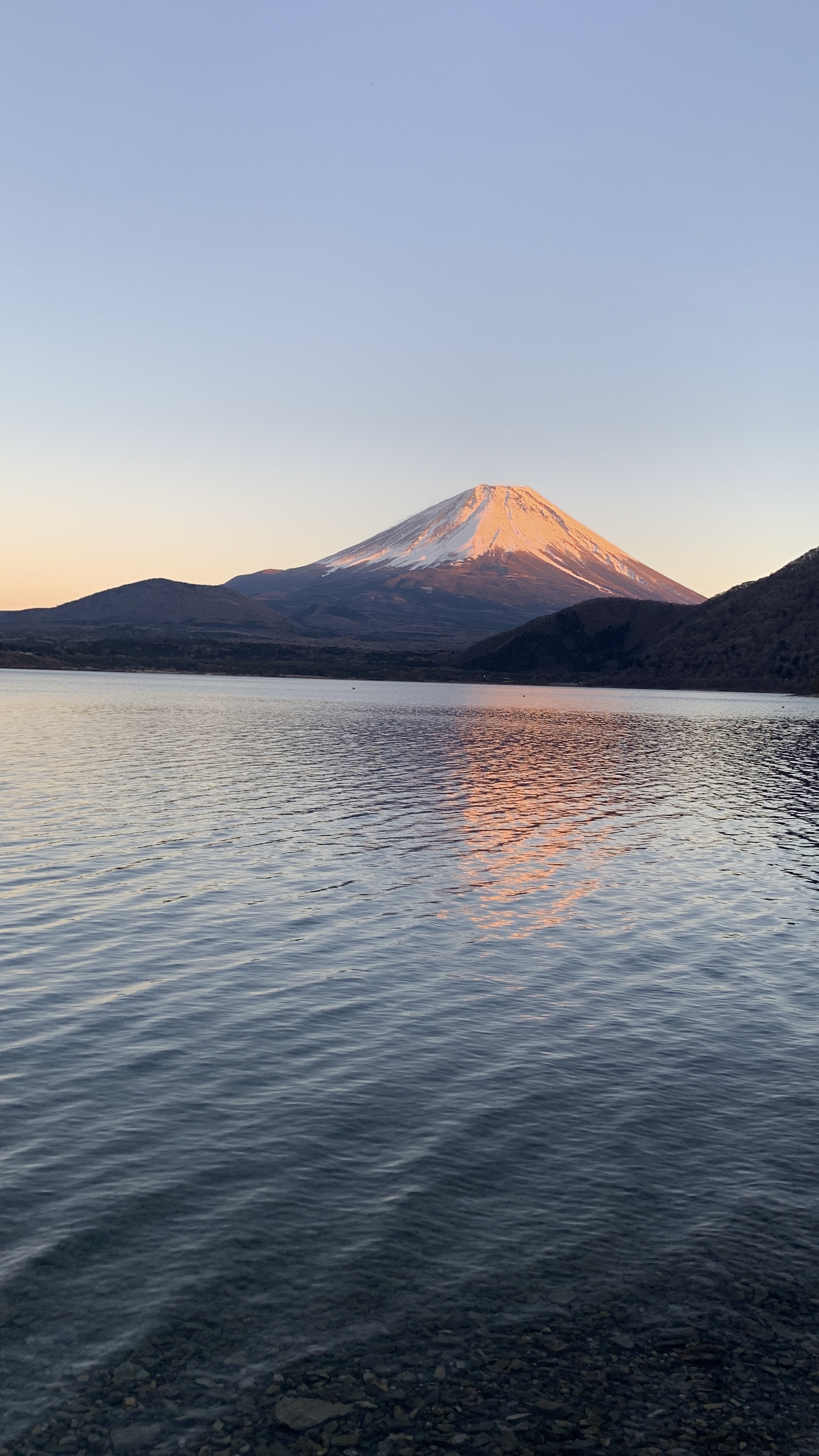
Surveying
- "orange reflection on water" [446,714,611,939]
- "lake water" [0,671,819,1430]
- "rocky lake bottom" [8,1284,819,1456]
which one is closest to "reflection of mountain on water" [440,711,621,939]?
"orange reflection on water" [446,714,611,939]

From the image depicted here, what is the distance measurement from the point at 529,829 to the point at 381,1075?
32.4 m

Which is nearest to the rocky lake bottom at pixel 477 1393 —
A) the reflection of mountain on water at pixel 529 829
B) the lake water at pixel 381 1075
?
the lake water at pixel 381 1075

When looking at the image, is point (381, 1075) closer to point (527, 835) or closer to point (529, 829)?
point (527, 835)

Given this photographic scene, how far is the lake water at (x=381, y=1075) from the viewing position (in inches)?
487

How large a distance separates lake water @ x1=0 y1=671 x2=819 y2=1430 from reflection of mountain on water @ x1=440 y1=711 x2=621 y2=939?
350mm

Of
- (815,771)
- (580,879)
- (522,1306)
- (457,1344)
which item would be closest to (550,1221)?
(522,1306)

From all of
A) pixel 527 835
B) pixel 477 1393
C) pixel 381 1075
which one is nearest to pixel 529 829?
pixel 527 835

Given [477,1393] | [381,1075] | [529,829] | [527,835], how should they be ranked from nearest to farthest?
[477,1393], [381,1075], [527,835], [529,829]

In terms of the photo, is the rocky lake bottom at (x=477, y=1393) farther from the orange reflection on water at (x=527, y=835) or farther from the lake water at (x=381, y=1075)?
the orange reflection on water at (x=527, y=835)

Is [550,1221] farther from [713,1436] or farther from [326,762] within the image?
[326,762]

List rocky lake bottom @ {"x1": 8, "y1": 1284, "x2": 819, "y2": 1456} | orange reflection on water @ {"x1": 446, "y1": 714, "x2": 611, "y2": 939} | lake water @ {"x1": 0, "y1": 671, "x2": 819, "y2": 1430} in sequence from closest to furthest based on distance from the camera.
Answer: rocky lake bottom @ {"x1": 8, "y1": 1284, "x2": 819, "y2": 1456}, lake water @ {"x1": 0, "y1": 671, "x2": 819, "y2": 1430}, orange reflection on water @ {"x1": 446, "y1": 714, "x2": 611, "y2": 939}

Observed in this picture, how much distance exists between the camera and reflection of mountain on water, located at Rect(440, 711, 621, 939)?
3397cm

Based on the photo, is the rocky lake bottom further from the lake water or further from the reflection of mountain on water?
the reflection of mountain on water

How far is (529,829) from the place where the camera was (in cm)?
5069
